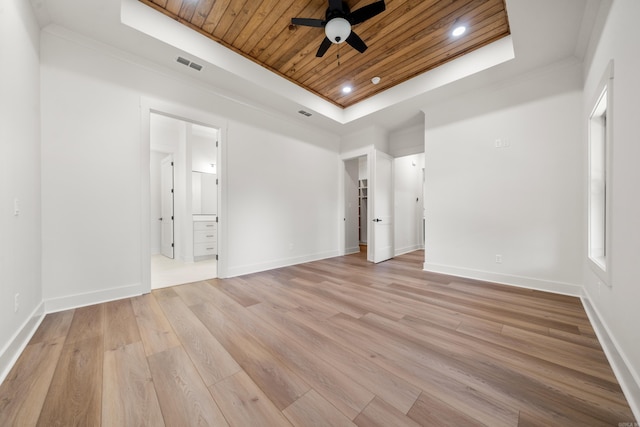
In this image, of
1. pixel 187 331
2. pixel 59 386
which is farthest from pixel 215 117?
pixel 59 386

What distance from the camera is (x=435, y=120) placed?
3877 millimetres

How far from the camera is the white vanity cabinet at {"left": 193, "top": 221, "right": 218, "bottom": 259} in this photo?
4.89 m

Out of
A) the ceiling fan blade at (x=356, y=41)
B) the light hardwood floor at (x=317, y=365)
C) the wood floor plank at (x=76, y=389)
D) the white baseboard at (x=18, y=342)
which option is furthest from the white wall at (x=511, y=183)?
the white baseboard at (x=18, y=342)

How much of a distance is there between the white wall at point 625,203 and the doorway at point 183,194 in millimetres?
4926

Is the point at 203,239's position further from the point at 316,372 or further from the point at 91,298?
the point at 316,372

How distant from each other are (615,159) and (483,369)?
173 cm

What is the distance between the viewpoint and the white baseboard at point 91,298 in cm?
228

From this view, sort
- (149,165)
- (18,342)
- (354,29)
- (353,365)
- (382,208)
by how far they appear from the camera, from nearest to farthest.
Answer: (353,365)
(18,342)
(354,29)
(149,165)
(382,208)

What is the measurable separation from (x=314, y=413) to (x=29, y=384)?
1.64 m

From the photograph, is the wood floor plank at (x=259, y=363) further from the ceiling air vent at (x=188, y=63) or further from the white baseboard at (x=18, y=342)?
the ceiling air vent at (x=188, y=63)

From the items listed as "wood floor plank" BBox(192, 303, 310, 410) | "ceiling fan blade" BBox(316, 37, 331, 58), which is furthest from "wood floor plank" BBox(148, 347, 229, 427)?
"ceiling fan blade" BBox(316, 37, 331, 58)

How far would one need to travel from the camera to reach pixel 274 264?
4184 millimetres

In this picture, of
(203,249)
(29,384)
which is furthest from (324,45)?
(203,249)

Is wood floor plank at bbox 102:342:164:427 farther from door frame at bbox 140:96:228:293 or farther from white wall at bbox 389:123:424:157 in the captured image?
white wall at bbox 389:123:424:157
